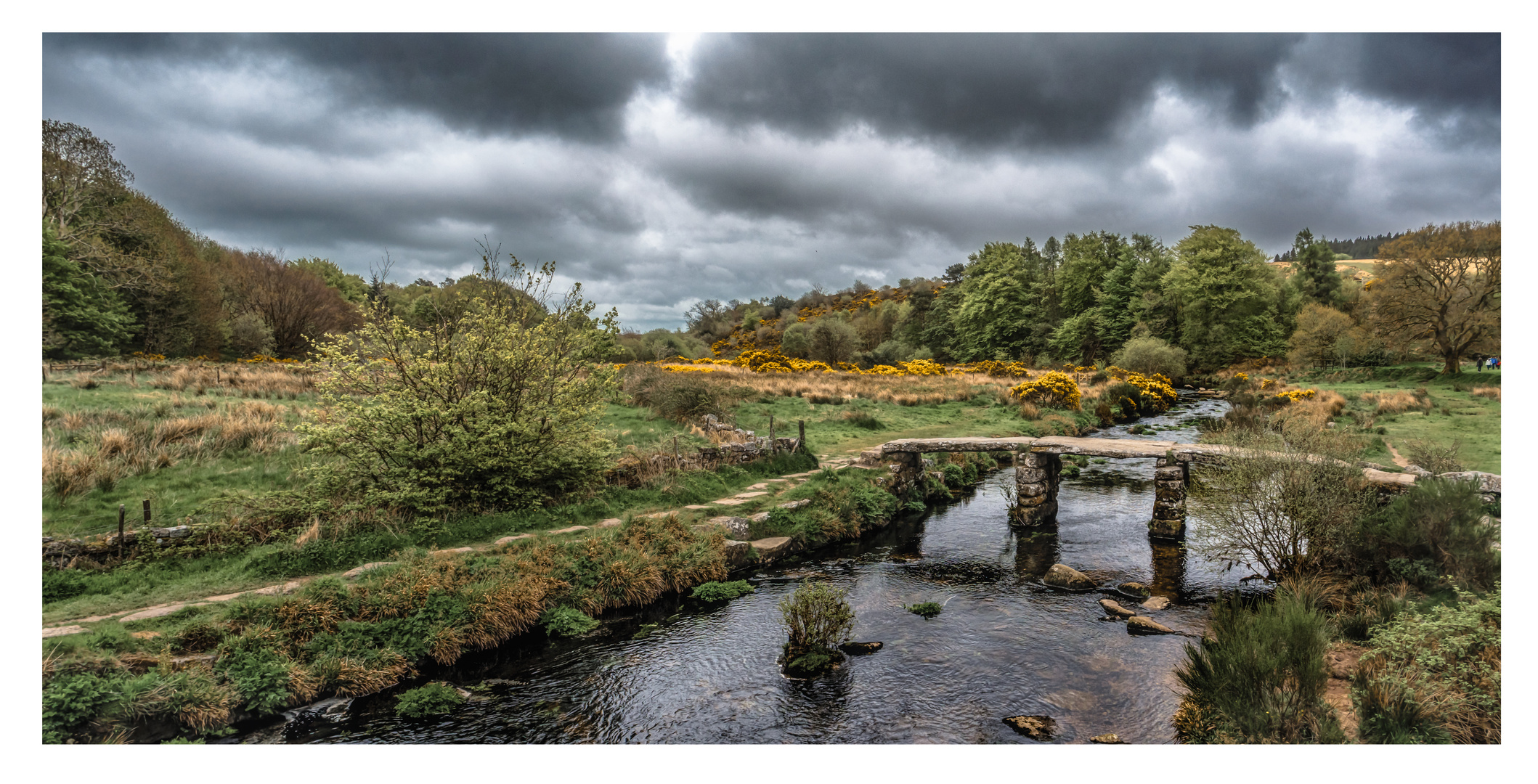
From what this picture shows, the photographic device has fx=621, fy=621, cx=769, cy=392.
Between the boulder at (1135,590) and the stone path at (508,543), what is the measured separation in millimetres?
5963

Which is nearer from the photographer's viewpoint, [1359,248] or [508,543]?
[508,543]

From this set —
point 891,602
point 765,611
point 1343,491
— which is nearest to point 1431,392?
point 1343,491

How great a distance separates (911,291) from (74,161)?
64.1 metres

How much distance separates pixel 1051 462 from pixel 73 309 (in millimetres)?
32568

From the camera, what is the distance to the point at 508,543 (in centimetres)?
1025

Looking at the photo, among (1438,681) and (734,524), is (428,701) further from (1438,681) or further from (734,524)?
(1438,681)

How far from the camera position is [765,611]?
32.0 ft

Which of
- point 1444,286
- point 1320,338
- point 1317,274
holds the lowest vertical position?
point 1444,286

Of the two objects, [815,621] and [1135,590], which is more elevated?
[815,621]

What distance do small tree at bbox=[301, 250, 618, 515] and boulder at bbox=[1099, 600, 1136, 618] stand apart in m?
9.21

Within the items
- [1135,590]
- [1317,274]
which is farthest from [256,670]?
[1317,274]

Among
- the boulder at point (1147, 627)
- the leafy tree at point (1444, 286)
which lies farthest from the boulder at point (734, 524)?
the leafy tree at point (1444, 286)

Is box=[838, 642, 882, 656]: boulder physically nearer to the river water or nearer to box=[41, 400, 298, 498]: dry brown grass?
the river water

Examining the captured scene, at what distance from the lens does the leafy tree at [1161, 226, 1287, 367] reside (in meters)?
45.8
